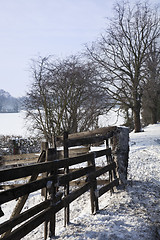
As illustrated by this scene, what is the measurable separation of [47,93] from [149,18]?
1335 centimetres

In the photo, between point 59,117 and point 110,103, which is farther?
point 110,103

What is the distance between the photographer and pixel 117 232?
12.2ft

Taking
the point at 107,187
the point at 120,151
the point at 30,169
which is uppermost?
the point at 30,169

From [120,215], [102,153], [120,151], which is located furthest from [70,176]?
[120,151]

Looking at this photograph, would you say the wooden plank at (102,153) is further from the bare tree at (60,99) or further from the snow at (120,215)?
the bare tree at (60,99)

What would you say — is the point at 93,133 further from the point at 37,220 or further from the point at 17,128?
the point at 17,128

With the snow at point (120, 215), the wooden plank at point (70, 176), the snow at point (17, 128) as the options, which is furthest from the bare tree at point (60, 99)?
the wooden plank at point (70, 176)

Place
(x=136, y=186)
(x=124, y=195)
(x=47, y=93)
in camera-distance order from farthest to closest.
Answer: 1. (x=47, y=93)
2. (x=136, y=186)
3. (x=124, y=195)

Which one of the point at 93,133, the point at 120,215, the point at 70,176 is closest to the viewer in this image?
the point at 70,176

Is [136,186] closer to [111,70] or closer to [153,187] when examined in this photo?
[153,187]

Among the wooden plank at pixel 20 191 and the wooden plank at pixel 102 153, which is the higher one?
the wooden plank at pixel 102 153

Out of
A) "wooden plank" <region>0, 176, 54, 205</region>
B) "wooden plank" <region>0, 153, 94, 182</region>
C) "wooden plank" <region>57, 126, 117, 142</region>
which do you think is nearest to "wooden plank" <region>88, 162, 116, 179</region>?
"wooden plank" <region>0, 153, 94, 182</region>

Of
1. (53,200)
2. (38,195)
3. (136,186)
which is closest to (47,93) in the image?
(38,195)

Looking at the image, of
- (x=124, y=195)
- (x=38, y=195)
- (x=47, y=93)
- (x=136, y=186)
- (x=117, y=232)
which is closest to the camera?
(x=117, y=232)
